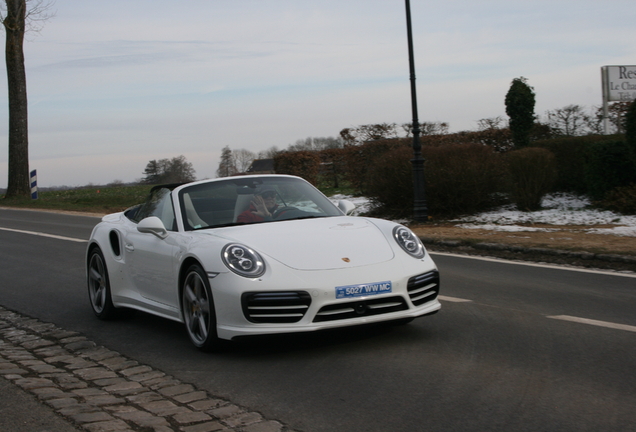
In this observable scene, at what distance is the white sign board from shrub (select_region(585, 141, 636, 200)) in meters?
5.05

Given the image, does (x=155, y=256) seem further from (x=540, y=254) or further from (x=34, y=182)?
(x=34, y=182)

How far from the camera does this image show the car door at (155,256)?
5943mm

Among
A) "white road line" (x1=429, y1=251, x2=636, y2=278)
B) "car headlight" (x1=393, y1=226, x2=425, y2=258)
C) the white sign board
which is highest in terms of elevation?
the white sign board

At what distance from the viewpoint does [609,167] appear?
16891 mm

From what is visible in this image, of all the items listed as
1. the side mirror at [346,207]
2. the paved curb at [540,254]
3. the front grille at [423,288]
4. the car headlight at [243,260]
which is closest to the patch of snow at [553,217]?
the paved curb at [540,254]

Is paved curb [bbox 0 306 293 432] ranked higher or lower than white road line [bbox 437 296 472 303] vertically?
higher

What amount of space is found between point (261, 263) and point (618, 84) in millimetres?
19404

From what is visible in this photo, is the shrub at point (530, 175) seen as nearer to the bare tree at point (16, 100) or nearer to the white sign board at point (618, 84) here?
the white sign board at point (618, 84)

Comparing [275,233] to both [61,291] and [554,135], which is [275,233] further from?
[554,135]

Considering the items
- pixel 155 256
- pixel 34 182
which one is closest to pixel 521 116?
pixel 155 256

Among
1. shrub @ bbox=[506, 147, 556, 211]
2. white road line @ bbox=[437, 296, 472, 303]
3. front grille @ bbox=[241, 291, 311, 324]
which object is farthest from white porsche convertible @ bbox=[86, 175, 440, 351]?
shrub @ bbox=[506, 147, 556, 211]

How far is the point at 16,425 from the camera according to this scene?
3.92 meters

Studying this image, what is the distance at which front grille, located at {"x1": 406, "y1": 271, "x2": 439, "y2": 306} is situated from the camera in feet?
17.6

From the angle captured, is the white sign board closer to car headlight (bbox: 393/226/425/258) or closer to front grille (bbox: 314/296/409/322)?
car headlight (bbox: 393/226/425/258)
